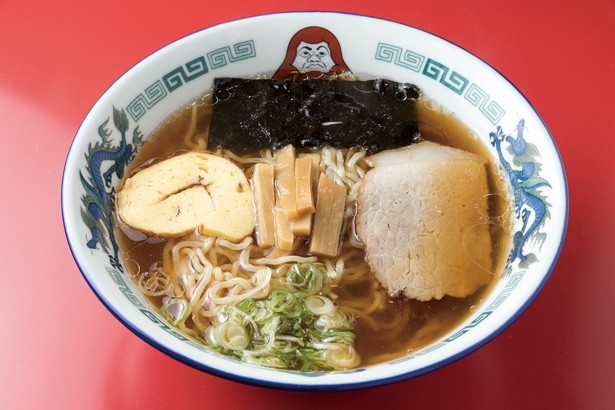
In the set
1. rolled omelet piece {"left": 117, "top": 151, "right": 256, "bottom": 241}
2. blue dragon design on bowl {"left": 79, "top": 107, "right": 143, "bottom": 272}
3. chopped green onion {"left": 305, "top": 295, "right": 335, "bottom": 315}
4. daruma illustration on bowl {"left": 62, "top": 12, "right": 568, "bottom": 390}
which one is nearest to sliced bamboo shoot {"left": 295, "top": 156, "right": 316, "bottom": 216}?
daruma illustration on bowl {"left": 62, "top": 12, "right": 568, "bottom": 390}

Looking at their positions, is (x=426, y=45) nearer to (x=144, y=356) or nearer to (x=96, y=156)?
(x=96, y=156)

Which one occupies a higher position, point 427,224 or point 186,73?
point 186,73

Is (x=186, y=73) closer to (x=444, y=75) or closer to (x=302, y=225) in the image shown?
(x=302, y=225)

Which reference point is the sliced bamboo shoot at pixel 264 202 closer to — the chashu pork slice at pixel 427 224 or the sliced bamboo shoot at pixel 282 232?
the sliced bamboo shoot at pixel 282 232

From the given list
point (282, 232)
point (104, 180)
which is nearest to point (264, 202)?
point (282, 232)

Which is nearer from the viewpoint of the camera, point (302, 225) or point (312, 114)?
point (302, 225)

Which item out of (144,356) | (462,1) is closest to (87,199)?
(144,356)
